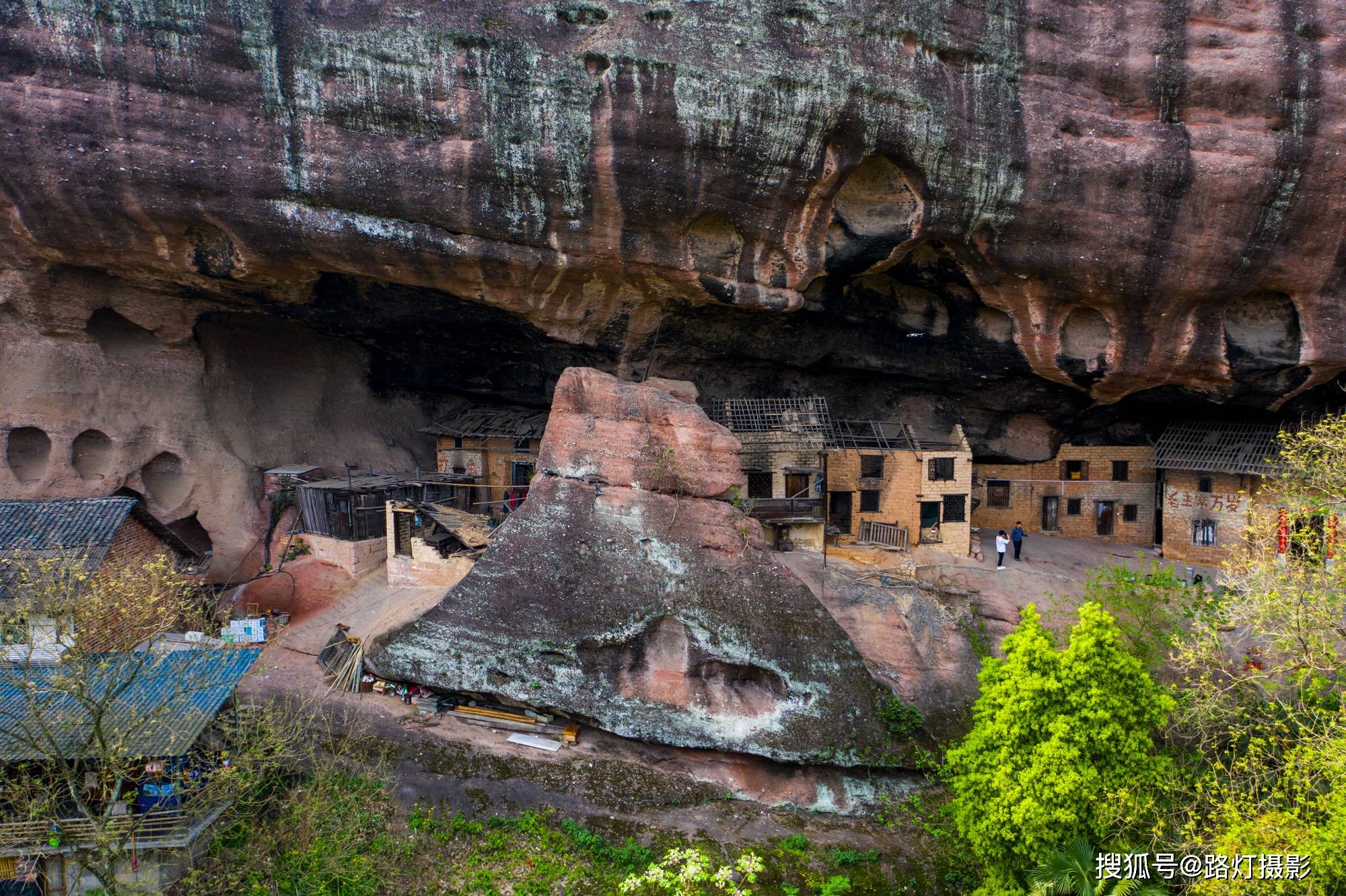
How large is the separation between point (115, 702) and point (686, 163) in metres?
15.0

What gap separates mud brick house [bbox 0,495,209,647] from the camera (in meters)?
16.3

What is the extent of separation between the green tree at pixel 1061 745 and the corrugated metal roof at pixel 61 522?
1814 centimetres

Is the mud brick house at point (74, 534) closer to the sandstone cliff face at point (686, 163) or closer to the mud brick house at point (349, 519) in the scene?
the sandstone cliff face at point (686, 163)

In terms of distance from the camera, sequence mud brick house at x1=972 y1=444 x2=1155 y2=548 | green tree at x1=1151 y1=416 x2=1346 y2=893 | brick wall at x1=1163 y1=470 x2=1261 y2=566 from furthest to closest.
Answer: mud brick house at x1=972 y1=444 x2=1155 y2=548, brick wall at x1=1163 y1=470 x2=1261 y2=566, green tree at x1=1151 y1=416 x2=1346 y2=893

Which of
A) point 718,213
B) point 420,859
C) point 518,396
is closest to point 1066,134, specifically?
point 718,213

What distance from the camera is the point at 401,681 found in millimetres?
18250

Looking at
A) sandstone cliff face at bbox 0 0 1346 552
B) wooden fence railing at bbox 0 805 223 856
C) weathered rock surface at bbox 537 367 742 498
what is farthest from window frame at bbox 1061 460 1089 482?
wooden fence railing at bbox 0 805 223 856

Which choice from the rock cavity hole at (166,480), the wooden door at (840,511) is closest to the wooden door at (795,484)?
the wooden door at (840,511)

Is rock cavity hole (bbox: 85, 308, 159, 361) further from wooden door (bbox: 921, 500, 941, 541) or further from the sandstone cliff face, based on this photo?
wooden door (bbox: 921, 500, 941, 541)

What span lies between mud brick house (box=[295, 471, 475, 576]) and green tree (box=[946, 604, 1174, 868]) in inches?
636

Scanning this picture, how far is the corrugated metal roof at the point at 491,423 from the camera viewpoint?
25781mm

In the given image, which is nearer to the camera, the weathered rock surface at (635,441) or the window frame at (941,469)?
the weathered rock surface at (635,441)

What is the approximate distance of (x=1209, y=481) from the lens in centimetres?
2489

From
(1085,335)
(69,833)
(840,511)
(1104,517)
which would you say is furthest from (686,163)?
(1104,517)
